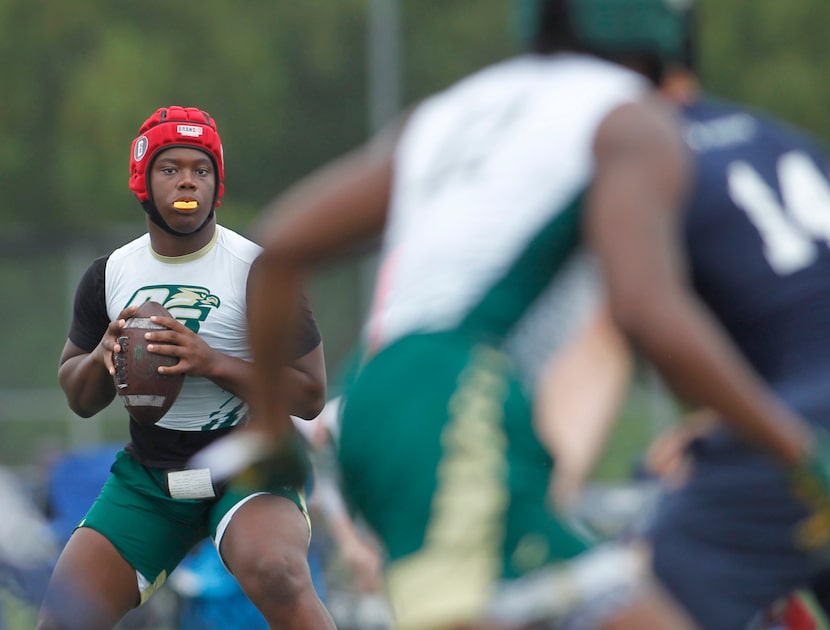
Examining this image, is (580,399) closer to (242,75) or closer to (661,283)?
(661,283)

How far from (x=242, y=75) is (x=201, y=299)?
31.3 m

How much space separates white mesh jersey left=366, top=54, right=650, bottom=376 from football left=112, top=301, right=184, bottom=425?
2.76 metres

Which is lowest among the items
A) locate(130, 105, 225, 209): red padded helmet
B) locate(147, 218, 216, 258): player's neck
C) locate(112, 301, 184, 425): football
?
locate(112, 301, 184, 425): football

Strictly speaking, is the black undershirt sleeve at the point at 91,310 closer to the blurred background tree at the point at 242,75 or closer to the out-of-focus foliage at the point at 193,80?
the blurred background tree at the point at 242,75

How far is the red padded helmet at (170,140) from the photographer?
21.9 feet

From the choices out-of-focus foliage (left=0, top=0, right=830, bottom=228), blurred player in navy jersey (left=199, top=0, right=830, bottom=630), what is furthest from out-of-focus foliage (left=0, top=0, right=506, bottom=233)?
blurred player in navy jersey (left=199, top=0, right=830, bottom=630)

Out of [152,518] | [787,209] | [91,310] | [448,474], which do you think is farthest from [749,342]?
[91,310]

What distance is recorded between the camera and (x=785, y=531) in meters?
4.11

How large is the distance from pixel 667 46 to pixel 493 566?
1.13 metres

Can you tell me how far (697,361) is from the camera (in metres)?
3.36

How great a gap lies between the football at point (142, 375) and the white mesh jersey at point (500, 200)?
9.05 ft

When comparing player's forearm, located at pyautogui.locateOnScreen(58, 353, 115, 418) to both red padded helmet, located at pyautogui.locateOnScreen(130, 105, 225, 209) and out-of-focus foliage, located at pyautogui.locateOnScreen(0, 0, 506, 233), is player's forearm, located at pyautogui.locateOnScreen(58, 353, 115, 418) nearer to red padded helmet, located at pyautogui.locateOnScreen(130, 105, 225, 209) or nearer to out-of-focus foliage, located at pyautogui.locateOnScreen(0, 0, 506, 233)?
red padded helmet, located at pyautogui.locateOnScreen(130, 105, 225, 209)

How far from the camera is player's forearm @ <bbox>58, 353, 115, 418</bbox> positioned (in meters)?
6.52

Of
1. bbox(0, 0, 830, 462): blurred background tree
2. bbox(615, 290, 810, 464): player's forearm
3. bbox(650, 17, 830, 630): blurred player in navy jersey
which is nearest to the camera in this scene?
bbox(615, 290, 810, 464): player's forearm
